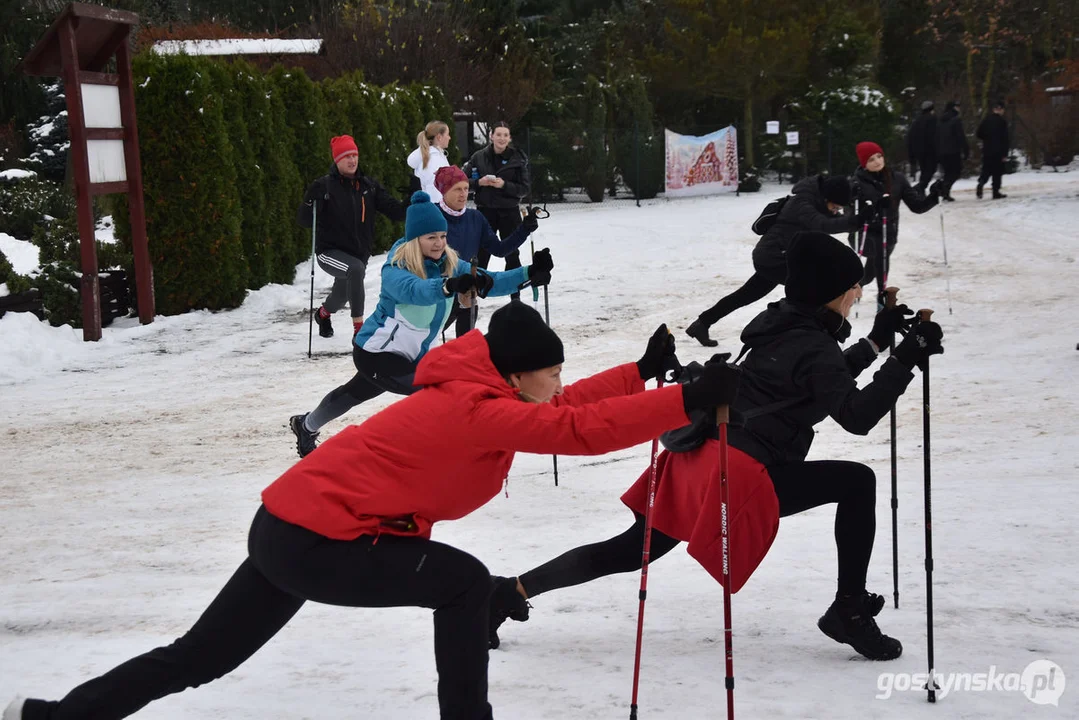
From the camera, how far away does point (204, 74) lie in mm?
12750

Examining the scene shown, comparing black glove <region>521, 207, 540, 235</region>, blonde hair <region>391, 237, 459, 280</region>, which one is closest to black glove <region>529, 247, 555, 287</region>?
blonde hair <region>391, 237, 459, 280</region>

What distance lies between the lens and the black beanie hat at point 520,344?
315cm

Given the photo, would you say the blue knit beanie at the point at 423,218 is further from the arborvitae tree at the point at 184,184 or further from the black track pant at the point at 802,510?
the arborvitae tree at the point at 184,184

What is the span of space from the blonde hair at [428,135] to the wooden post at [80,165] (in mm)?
3272

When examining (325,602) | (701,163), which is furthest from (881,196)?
(701,163)

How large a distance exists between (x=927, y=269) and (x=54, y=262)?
379 inches

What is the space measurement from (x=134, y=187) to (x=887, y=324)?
9.90 meters

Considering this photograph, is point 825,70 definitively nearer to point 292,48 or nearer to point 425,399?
point 292,48

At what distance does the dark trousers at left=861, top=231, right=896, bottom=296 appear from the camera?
10.7m

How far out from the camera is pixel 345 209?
10.3m

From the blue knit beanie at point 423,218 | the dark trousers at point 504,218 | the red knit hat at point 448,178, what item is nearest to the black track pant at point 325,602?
the blue knit beanie at point 423,218

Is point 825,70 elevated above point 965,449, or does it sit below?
above

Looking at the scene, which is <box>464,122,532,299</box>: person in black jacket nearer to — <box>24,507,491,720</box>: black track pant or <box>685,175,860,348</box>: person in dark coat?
<box>685,175,860,348</box>: person in dark coat

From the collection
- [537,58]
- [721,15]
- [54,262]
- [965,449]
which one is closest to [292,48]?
[537,58]
